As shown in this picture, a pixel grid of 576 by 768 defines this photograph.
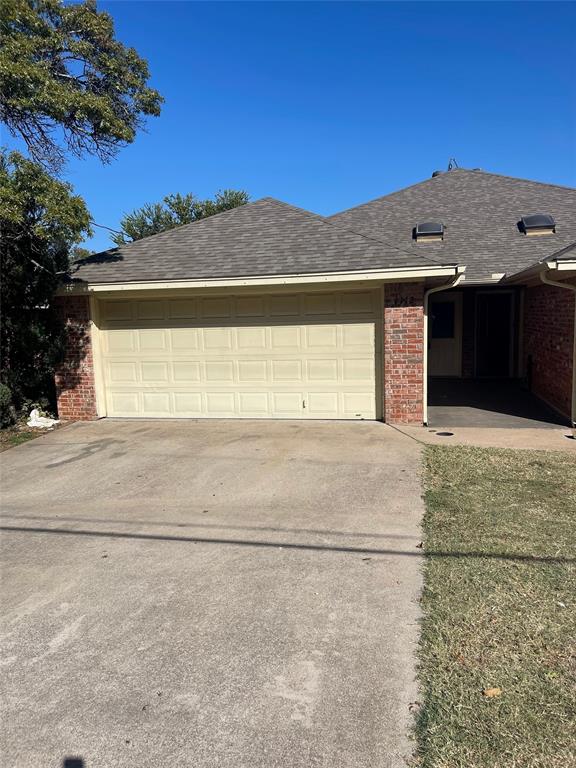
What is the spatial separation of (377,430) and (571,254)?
3.86m

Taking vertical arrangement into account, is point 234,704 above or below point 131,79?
below

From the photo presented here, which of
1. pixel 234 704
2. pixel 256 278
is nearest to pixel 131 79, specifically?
pixel 256 278

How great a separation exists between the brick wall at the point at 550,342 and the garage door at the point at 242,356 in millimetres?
3328

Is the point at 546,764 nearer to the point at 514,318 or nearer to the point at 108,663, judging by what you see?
the point at 108,663

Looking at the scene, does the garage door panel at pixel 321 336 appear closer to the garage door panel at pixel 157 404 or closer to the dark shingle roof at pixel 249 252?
the dark shingle roof at pixel 249 252

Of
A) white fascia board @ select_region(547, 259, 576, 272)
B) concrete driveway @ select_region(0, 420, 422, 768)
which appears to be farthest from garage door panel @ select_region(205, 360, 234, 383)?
white fascia board @ select_region(547, 259, 576, 272)

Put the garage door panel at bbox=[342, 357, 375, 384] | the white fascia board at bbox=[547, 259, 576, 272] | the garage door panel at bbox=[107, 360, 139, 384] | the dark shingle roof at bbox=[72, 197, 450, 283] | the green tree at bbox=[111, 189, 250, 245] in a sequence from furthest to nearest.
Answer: the green tree at bbox=[111, 189, 250, 245], the garage door panel at bbox=[107, 360, 139, 384], the garage door panel at bbox=[342, 357, 375, 384], the dark shingle roof at bbox=[72, 197, 450, 283], the white fascia board at bbox=[547, 259, 576, 272]

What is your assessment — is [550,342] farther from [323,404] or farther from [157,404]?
[157,404]

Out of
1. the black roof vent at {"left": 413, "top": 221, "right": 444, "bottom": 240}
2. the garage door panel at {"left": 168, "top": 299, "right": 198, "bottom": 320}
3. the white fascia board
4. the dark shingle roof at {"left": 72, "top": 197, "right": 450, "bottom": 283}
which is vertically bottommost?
the garage door panel at {"left": 168, "top": 299, "right": 198, "bottom": 320}

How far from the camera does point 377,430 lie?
8828mm

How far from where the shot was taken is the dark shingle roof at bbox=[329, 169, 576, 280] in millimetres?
12258

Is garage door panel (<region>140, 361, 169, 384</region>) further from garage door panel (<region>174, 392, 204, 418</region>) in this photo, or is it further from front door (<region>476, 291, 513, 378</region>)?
front door (<region>476, 291, 513, 378</region>)

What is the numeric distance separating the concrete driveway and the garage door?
110 inches

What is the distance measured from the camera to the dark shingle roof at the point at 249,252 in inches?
358
